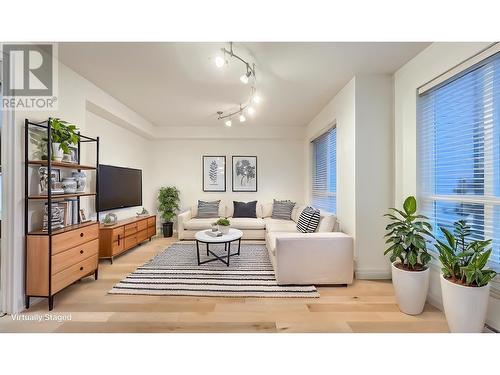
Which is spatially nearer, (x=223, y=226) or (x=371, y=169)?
(x=371, y=169)

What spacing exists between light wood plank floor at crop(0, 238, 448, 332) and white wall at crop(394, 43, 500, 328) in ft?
2.03

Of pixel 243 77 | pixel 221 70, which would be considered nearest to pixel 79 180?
pixel 221 70

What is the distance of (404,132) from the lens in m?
2.60

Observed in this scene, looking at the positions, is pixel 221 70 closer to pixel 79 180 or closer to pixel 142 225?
pixel 79 180

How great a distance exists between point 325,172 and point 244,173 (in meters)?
2.03

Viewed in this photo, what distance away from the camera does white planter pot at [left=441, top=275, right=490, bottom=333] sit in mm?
1537

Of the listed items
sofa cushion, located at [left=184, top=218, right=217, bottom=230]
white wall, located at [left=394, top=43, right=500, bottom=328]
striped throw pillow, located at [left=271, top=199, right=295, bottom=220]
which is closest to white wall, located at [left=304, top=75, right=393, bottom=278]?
white wall, located at [left=394, top=43, right=500, bottom=328]

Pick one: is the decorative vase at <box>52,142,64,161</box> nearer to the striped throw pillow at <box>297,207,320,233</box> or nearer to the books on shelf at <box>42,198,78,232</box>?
the books on shelf at <box>42,198,78,232</box>

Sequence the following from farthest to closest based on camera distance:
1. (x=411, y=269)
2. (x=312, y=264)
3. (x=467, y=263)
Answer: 1. (x=312, y=264)
2. (x=411, y=269)
3. (x=467, y=263)

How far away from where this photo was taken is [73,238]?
7.43 feet

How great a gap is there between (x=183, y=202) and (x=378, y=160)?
14.4 feet

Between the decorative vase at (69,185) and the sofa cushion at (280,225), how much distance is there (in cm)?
301

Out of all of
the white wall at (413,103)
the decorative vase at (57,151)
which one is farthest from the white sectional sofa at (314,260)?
the decorative vase at (57,151)
